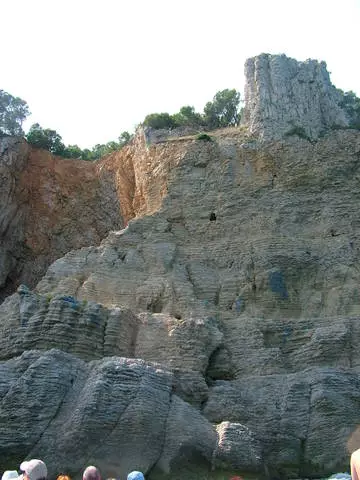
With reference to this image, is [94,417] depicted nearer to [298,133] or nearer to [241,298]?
[241,298]

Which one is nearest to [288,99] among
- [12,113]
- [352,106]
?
[352,106]

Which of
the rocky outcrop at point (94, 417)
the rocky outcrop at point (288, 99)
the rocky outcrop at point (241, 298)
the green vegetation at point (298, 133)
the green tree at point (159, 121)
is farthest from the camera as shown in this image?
the green tree at point (159, 121)

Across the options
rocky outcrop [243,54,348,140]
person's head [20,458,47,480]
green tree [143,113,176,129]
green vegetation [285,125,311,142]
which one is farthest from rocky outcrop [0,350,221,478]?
green tree [143,113,176,129]

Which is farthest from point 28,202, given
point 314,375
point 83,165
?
point 314,375

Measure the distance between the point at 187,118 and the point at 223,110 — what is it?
270 cm

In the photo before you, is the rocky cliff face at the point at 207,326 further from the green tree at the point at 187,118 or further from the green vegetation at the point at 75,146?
the green vegetation at the point at 75,146

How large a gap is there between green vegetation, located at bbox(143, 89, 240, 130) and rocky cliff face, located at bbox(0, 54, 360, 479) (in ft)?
10.6

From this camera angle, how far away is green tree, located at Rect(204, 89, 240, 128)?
41.0m

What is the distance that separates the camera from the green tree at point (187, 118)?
38812 millimetres

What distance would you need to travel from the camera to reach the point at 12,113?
43.2 m

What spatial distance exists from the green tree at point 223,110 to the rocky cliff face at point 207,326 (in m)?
6.65

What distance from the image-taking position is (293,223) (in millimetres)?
28969

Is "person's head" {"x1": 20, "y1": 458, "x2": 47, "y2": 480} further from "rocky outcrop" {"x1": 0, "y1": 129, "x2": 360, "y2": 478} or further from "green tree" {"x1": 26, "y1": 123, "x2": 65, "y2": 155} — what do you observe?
"green tree" {"x1": 26, "y1": 123, "x2": 65, "y2": 155}

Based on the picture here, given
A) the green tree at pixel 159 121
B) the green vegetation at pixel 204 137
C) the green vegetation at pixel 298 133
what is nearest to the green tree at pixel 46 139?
the green tree at pixel 159 121
